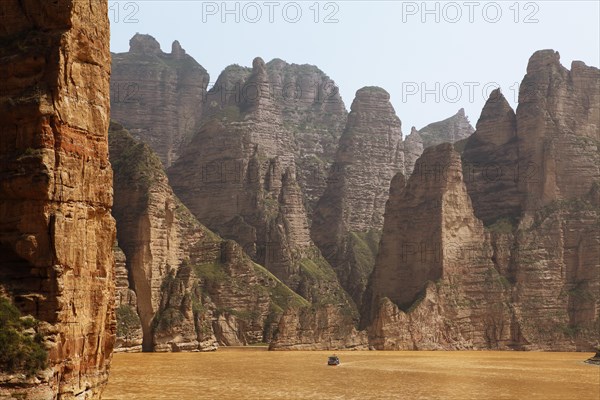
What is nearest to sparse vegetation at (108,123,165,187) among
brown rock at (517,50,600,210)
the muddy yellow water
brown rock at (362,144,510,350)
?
the muddy yellow water

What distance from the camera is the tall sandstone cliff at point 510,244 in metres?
123

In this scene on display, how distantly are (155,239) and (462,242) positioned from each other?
43079 millimetres

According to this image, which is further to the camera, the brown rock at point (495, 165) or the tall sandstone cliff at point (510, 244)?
the brown rock at point (495, 165)

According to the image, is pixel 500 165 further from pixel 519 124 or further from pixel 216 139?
pixel 216 139

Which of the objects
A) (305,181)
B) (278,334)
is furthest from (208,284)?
(305,181)

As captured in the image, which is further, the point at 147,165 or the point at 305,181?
the point at 305,181

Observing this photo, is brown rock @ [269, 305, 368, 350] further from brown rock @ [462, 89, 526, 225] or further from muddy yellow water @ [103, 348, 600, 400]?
brown rock @ [462, 89, 526, 225]

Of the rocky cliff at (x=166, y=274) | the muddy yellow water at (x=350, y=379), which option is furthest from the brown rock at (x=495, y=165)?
the muddy yellow water at (x=350, y=379)

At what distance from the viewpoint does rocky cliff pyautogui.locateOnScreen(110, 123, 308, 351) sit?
110 metres

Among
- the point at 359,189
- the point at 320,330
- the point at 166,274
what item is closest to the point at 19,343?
the point at 166,274

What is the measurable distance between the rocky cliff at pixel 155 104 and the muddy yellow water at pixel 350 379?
4171 inches

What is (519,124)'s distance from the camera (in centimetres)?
13912

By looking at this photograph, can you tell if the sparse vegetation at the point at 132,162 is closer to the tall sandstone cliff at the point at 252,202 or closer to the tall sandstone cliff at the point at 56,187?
the tall sandstone cliff at the point at 252,202

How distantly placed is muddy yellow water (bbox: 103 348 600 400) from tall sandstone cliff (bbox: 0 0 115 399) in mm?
8010
